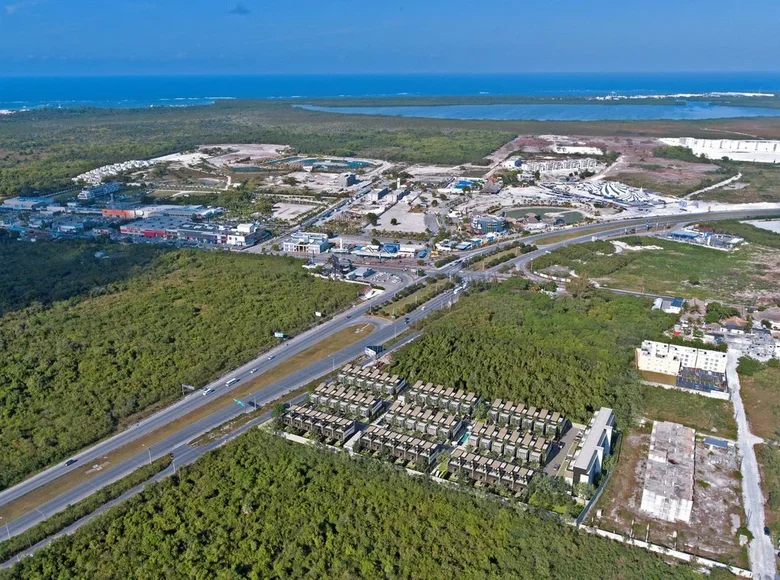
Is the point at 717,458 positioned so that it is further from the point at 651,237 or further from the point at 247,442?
the point at 651,237

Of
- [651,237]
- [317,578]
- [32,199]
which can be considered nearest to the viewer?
[317,578]

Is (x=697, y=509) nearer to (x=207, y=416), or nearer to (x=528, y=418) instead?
(x=528, y=418)

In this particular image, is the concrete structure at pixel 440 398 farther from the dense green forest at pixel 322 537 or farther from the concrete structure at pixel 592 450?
the dense green forest at pixel 322 537

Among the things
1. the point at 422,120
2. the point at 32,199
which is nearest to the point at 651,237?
the point at 32,199

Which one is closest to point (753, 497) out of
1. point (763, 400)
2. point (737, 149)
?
point (763, 400)

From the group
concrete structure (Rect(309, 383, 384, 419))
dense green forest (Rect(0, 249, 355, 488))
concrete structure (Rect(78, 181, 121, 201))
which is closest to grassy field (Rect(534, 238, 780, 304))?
dense green forest (Rect(0, 249, 355, 488))

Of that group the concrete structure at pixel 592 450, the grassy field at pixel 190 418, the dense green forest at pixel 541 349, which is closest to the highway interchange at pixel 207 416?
the grassy field at pixel 190 418

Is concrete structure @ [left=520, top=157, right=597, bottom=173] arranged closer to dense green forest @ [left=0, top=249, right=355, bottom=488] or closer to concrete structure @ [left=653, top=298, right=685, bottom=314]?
concrete structure @ [left=653, top=298, right=685, bottom=314]
